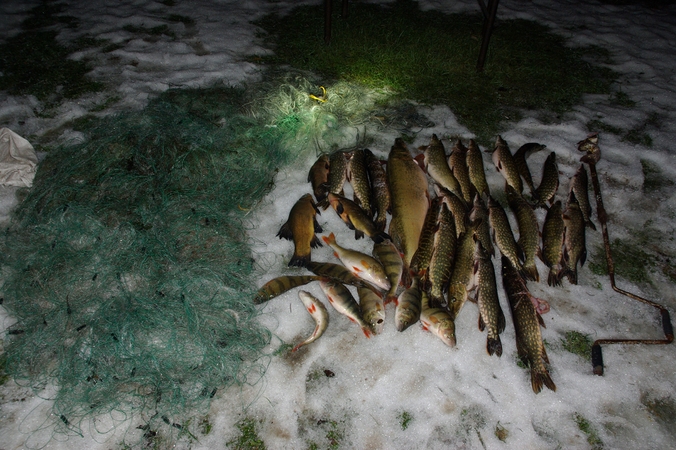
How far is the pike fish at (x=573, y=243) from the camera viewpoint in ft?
10.2

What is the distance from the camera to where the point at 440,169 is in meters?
3.68

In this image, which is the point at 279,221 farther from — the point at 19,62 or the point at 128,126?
the point at 19,62

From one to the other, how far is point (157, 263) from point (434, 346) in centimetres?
221

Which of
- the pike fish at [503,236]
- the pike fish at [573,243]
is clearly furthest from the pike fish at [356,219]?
the pike fish at [573,243]

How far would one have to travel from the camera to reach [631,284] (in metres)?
3.19

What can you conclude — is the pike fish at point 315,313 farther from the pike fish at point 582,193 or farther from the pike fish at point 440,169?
the pike fish at point 582,193

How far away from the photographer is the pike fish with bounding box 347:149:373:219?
3.47 metres

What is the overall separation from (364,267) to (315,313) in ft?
1.67

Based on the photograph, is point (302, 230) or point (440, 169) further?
point (440, 169)

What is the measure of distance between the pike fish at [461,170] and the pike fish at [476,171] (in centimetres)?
4

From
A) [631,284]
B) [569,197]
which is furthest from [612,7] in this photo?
[631,284]

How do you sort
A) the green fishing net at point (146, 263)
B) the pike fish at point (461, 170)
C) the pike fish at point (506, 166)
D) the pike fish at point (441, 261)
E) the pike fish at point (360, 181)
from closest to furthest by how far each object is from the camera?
the green fishing net at point (146, 263) < the pike fish at point (441, 261) < the pike fish at point (360, 181) < the pike fish at point (461, 170) < the pike fish at point (506, 166)

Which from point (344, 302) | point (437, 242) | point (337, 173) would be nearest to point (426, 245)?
point (437, 242)

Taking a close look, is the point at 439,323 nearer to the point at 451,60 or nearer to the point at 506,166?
the point at 506,166
